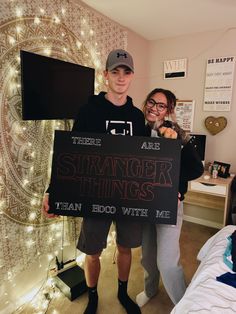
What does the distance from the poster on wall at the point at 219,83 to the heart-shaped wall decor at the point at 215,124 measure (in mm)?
118

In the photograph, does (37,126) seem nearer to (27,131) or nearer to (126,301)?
(27,131)

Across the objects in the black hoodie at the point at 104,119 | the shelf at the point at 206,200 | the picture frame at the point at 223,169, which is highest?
Result: the black hoodie at the point at 104,119

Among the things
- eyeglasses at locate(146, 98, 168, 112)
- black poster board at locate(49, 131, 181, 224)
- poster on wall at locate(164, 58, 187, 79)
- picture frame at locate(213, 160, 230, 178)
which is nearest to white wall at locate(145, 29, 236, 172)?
poster on wall at locate(164, 58, 187, 79)

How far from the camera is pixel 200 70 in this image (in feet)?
9.38

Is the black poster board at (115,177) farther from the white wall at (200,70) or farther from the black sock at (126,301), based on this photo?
the white wall at (200,70)

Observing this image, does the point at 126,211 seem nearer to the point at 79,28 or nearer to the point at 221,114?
the point at 79,28

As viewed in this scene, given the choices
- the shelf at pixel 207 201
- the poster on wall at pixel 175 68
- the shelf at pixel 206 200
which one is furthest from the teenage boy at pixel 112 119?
the poster on wall at pixel 175 68

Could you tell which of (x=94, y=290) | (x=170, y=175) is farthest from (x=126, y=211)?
(x=94, y=290)

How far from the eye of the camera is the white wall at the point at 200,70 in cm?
271

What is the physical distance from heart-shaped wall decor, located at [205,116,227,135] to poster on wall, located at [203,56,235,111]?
0.39ft

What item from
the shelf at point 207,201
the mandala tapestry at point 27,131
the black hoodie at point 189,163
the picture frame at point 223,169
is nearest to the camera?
the black hoodie at point 189,163

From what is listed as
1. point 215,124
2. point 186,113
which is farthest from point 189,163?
point 186,113

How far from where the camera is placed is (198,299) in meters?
0.97

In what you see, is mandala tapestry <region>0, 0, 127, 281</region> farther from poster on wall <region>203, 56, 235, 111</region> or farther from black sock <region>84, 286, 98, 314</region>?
poster on wall <region>203, 56, 235, 111</region>
